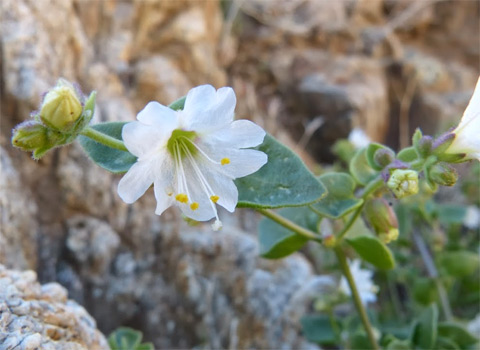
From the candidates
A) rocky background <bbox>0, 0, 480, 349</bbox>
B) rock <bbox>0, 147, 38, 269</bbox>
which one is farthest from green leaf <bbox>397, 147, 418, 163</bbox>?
rock <bbox>0, 147, 38, 269</bbox>

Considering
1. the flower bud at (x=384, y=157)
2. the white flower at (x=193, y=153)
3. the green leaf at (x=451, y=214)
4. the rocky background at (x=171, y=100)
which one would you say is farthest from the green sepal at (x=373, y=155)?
the green leaf at (x=451, y=214)

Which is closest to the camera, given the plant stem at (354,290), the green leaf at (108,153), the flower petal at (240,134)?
the flower petal at (240,134)

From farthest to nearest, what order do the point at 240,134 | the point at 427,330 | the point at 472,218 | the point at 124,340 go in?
the point at 472,218 < the point at 427,330 < the point at 124,340 < the point at 240,134

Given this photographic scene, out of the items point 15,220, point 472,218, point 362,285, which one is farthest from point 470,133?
point 472,218

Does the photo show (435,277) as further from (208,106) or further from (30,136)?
(30,136)

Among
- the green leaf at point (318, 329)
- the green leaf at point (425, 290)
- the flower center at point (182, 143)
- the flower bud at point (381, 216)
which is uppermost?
the flower center at point (182, 143)

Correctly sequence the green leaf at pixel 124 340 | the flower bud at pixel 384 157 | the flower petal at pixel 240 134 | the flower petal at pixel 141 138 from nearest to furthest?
the flower petal at pixel 141 138 < the flower petal at pixel 240 134 < the flower bud at pixel 384 157 < the green leaf at pixel 124 340

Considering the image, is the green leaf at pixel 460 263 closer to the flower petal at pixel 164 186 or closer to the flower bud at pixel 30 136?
the flower petal at pixel 164 186
